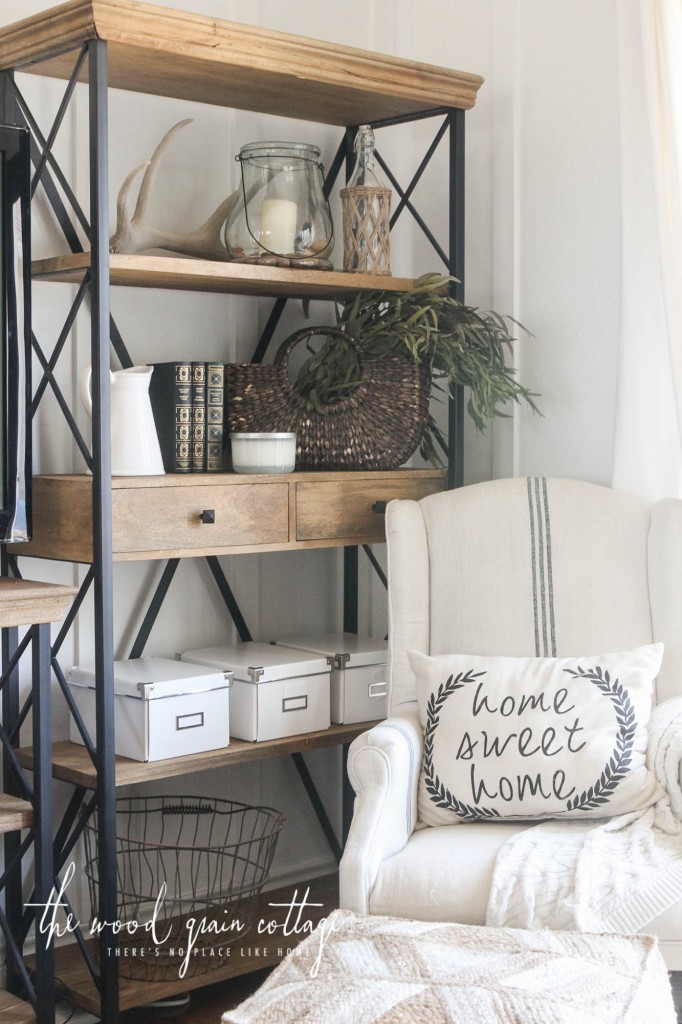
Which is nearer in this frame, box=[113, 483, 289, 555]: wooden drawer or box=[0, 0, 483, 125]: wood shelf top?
box=[0, 0, 483, 125]: wood shelf top

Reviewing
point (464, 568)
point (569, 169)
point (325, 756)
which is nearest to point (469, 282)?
point (569, 169)

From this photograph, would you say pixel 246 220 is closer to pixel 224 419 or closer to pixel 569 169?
pixel 224 419

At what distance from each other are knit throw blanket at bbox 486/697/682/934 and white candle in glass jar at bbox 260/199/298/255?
4.14ft

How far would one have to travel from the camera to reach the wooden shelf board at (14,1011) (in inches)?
81.5

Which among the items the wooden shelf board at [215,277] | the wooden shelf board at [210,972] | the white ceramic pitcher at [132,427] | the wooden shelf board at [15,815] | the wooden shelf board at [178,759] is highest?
the wooden shelf board at [215,277]

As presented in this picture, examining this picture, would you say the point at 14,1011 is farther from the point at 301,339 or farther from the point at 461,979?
the point at 301,339

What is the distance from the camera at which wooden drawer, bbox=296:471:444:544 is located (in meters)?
2.50

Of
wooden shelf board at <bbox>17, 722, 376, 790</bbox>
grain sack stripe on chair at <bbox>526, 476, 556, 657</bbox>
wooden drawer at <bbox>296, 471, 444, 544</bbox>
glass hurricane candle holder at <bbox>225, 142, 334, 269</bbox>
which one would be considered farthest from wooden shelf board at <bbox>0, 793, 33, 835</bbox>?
glass hurricane candle holder at <bbox>225, 142, 334, 269</bbox>

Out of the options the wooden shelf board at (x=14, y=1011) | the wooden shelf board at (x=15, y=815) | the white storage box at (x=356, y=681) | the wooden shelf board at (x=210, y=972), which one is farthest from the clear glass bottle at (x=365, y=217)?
the wooden shelf board at (x=14, y=1011)

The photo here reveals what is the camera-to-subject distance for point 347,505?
2.57 m

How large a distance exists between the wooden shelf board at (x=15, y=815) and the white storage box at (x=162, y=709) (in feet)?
0.87

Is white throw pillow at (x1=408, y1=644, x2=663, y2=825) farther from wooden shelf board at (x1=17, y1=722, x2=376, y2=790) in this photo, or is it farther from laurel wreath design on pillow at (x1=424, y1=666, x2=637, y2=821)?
wooden shelf board at (x1=17, y1=722, x2=376, y2=790)

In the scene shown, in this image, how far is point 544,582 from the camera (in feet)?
7.81

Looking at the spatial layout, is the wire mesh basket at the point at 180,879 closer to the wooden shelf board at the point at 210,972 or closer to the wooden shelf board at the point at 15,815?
the wooden shelf board at the point at 210,972
